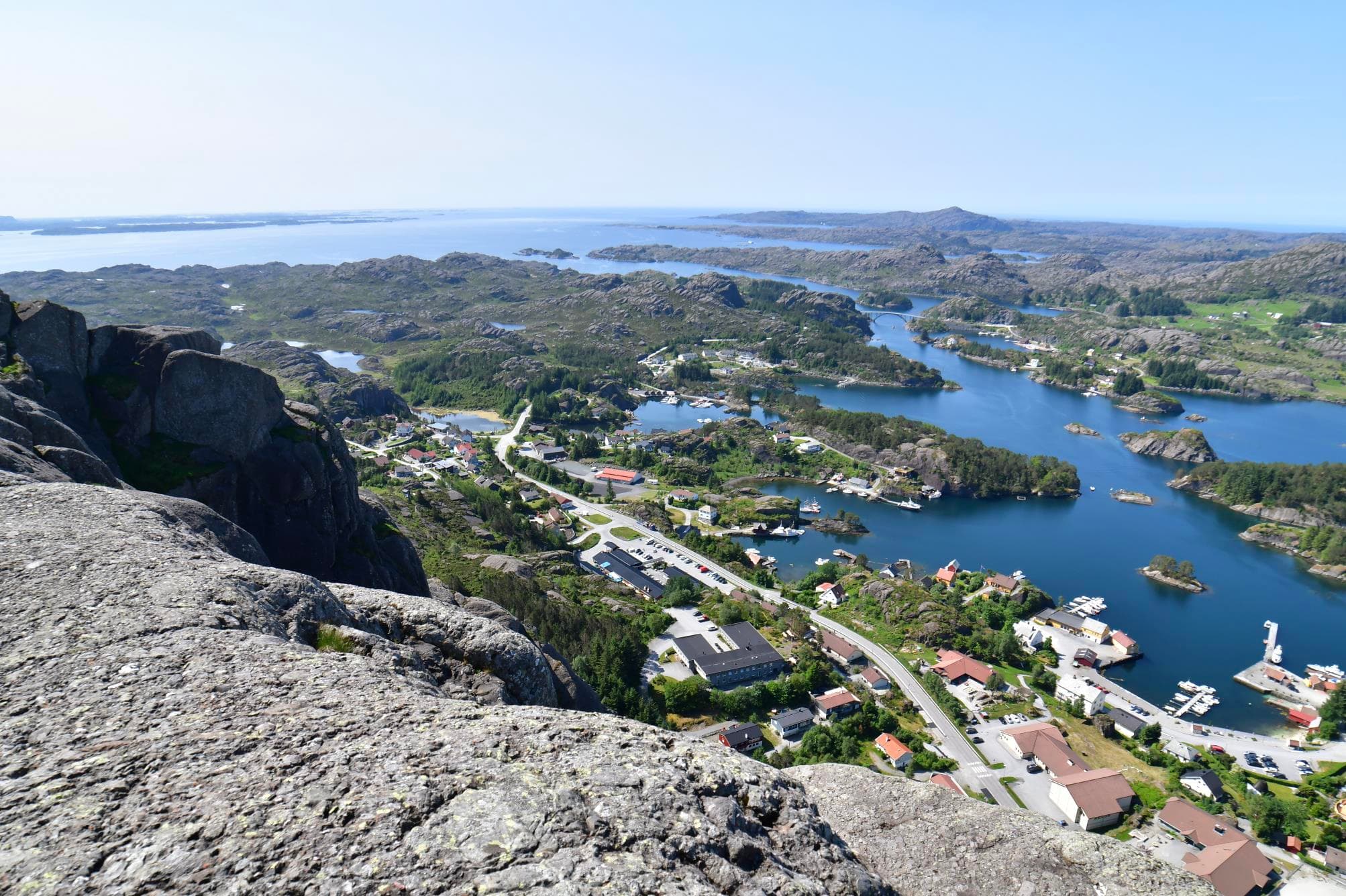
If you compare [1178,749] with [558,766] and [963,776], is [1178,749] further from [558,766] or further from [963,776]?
[558,766]

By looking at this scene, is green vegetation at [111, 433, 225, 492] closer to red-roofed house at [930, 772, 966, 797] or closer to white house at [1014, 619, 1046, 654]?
red-roofed house at [930, 772, 966, 797]

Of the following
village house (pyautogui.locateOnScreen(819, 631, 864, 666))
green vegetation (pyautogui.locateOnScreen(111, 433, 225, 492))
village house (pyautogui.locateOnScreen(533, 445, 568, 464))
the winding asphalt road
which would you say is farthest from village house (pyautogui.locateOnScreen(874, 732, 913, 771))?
village house (pyautogui.locateOnScreen(533, 445, 568, 464))

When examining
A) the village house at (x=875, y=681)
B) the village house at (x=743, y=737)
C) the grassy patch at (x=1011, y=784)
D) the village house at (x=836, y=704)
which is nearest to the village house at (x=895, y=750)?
the village house at (x=836, y=704)

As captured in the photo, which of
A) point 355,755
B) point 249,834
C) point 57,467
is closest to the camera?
point 249,834

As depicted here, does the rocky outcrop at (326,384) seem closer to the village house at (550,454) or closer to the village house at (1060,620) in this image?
the village house at (550,454)

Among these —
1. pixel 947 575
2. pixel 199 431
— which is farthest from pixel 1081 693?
pixel 199 431

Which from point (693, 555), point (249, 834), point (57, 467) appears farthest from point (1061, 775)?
point (57, 467)
